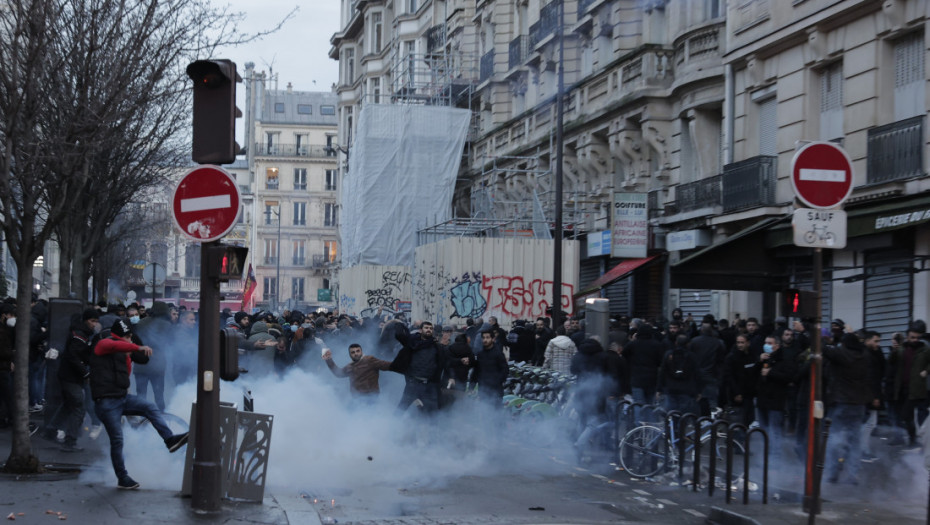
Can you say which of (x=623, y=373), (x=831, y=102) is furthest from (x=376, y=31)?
(x=623, y=373)

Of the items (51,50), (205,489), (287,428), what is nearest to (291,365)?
(287,428)

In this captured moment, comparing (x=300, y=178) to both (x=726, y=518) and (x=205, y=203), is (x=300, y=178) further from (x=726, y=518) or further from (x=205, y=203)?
(x=726, y=518)

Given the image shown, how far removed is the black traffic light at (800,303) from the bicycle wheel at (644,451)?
112 inches

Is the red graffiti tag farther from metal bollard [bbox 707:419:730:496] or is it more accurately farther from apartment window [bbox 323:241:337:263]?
apartment window [bbox 323:241:337:263]

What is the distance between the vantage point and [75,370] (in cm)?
1228

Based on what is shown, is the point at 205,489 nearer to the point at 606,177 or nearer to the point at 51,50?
the point at 51,50

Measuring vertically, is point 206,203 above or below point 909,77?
below

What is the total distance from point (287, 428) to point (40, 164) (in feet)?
12.2

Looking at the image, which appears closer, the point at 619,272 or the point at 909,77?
the point at 909,77

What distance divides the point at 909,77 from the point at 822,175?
9.19 meters

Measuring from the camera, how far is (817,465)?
9250 mm

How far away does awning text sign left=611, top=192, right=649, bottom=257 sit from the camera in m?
24.8

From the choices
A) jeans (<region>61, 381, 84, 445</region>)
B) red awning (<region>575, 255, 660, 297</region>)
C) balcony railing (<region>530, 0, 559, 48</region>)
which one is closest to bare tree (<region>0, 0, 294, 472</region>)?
jeans (<region>61, 381, 84, 445</region>)

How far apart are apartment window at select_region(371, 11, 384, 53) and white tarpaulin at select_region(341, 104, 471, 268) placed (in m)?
18.7
